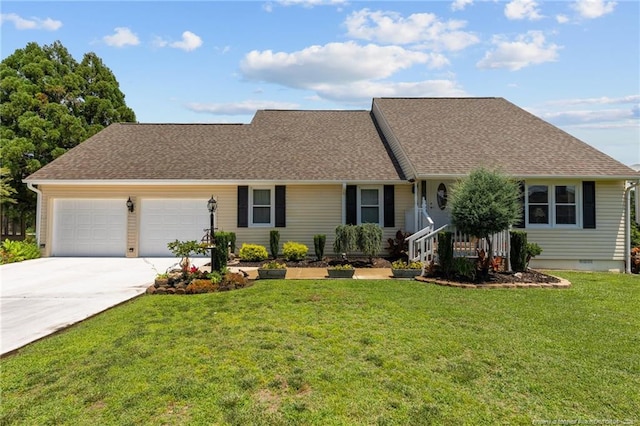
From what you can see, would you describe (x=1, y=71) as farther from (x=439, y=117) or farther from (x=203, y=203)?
(x=439, y=117)

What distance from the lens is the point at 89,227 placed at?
13500 mm

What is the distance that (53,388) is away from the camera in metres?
3.49

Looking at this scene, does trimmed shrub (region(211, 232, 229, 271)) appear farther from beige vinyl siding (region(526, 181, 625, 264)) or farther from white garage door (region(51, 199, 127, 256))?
beige vinyl siding (region(526, 181, 625, 264))

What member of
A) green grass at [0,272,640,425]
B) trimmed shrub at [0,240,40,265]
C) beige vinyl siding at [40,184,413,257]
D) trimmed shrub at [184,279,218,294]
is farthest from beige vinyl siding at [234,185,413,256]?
trimmed shrub at [0,240,40,265]

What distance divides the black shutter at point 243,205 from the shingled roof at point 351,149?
1.63 ft

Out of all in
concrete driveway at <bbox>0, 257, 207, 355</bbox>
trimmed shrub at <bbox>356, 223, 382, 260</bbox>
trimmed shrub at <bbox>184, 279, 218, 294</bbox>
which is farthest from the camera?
trimmed shrub at <bbox>356, 223, 382, 260</bbox>

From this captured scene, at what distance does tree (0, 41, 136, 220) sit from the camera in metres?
18.3

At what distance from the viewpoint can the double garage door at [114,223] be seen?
13.5 metres

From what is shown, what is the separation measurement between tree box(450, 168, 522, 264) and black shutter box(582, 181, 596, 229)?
4437 millimetres

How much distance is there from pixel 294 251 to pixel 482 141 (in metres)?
8.13

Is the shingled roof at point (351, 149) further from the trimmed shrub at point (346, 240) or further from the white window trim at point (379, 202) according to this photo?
the trimmed shrub at point (346, 240)

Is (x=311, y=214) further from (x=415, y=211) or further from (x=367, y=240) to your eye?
(x=415, y=211)

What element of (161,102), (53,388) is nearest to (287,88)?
(161,102)

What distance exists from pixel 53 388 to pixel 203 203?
33.9ft
